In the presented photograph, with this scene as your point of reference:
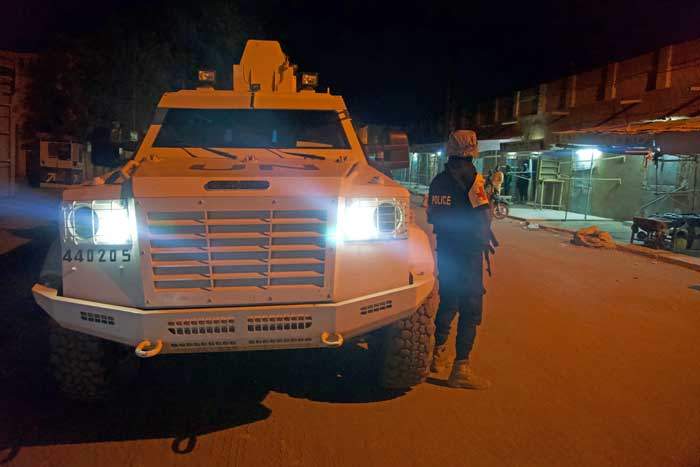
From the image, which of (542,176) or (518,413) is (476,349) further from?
(542,176)

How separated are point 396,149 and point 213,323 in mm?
2702

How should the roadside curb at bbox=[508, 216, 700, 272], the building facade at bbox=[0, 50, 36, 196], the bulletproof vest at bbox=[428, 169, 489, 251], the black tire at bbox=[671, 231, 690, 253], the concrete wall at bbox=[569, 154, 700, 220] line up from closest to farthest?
the bulletproof vest at bbox=[428, 169, 489, 251] < the roadside curb at bbox=[508, 216, 700, 272] < the black tire at bbox=[671, 231, 690, 253] < the concrete wall at bbox=[569, 154, 700, 220] < the building facade at bbox=[0, 50, 36, 196]

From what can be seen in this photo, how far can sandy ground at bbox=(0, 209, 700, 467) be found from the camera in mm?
3203

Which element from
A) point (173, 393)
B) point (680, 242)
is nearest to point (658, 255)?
point (680, 242)

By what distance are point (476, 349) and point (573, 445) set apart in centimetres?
174

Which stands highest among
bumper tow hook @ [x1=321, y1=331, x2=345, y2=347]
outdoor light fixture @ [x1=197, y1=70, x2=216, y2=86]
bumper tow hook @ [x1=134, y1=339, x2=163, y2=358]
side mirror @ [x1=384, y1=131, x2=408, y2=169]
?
outdoor light fixture @ [x1=197, y1=70, x2=216, y2=86]

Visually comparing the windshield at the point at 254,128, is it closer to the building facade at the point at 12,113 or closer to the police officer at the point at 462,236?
the police officer at the point at 462,236

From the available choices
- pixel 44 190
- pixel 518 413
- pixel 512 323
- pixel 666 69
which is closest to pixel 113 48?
pixel 44 190

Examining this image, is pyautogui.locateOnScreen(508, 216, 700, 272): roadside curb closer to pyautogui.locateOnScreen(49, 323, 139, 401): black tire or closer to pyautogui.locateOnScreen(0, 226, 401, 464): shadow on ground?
pyautogui.locateOnScreen(0, 226, 401, 464): shadow on ground

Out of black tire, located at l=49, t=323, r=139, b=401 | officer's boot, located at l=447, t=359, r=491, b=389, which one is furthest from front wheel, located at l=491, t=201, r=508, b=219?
black tire, located at l=49, t=323, r=139, b=401

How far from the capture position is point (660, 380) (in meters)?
4.40

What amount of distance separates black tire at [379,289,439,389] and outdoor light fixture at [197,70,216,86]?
312 cm

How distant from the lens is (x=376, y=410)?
12.4 ft

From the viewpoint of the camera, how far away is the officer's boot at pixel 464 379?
4184 mm
